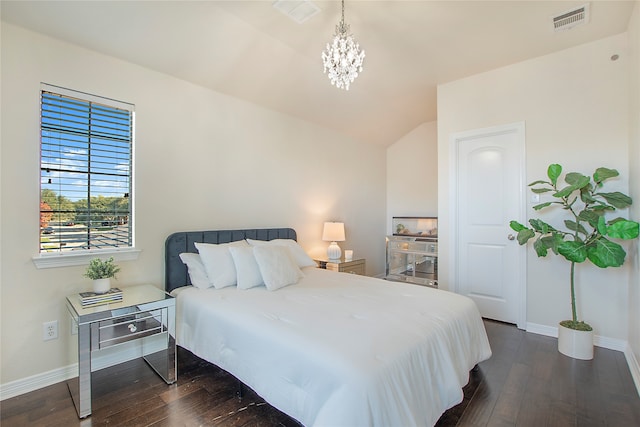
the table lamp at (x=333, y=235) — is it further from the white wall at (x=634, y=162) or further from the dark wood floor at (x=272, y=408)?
the white wall at (x=634, y=162)

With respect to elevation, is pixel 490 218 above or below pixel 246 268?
above

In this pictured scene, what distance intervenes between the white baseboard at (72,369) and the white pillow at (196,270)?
670mm

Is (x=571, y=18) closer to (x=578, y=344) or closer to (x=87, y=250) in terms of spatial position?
(x=578, y=344)

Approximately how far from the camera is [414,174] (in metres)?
5.33

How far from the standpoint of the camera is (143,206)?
2.65 metres

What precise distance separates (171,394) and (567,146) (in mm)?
4009

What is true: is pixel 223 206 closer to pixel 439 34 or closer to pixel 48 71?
pixel 48 71

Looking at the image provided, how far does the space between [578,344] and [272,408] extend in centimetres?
255

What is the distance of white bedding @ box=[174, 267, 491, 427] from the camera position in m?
1.29

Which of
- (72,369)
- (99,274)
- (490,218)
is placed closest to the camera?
(99,274)

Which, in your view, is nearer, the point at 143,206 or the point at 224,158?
the point at 143,206

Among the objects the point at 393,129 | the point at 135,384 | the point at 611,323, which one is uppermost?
the point at 393,129

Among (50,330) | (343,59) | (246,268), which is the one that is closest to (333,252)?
(246,268)

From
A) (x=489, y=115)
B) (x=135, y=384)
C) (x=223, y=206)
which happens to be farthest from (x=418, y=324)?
(x=489, y=115)
